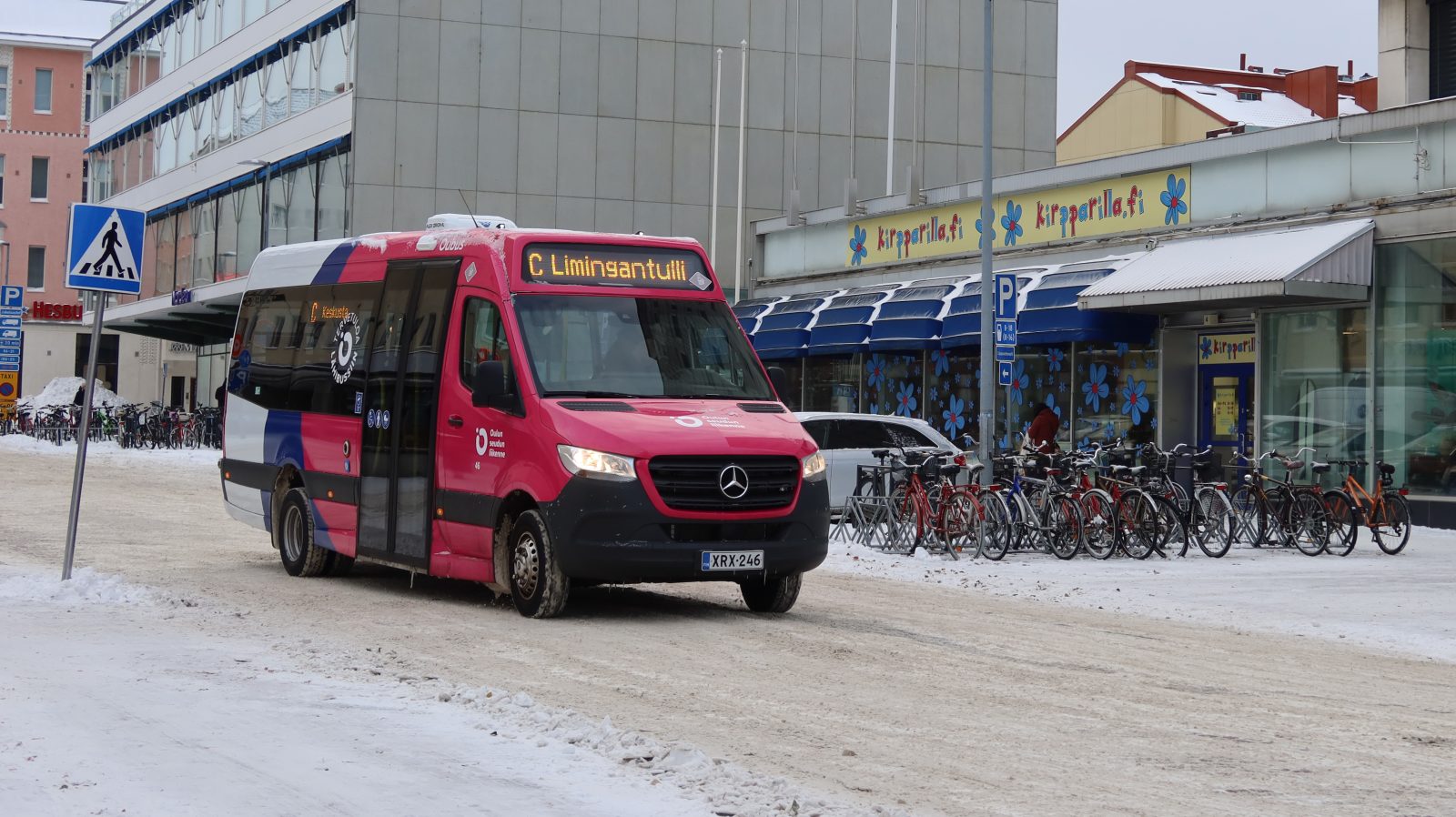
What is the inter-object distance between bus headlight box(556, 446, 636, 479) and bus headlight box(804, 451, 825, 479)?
135 cm

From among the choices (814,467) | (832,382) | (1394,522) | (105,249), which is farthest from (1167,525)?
(832,382)

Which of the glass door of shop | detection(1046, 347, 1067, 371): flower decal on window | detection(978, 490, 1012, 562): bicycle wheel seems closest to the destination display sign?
detection(978, 490, 1012, 562): bicycle wheel

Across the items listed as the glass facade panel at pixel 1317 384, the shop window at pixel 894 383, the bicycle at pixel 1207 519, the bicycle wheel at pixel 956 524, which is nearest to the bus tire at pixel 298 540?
the bicycle wheel at pixel 956 524

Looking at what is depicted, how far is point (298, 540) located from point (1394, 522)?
12.8 m

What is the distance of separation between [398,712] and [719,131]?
41.4 meters

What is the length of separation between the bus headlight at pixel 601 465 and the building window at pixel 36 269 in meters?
77.4

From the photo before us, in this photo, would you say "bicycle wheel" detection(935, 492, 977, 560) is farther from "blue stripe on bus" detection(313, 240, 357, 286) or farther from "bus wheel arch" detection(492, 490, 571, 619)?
"bus wheel arch" detection(492, 490, 571, 619)

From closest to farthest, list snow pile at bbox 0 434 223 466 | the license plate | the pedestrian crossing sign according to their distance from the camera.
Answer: the license plate → the pedestrian crossing sign → snow pile at bbox 0 434 223 466

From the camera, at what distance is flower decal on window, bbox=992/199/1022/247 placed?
3169 cm

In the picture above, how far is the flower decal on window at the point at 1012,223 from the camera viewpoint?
31.7 metres

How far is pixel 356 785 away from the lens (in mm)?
6641

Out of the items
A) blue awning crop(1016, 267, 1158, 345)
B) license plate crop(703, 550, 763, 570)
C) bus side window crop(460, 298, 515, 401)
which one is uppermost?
blue awning crop(1016, 267, 1158, 345)

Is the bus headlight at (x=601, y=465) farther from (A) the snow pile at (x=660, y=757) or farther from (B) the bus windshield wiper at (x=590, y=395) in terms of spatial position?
(A) the snow pile at (x=660, y=757)

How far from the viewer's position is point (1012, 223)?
31.8 m
